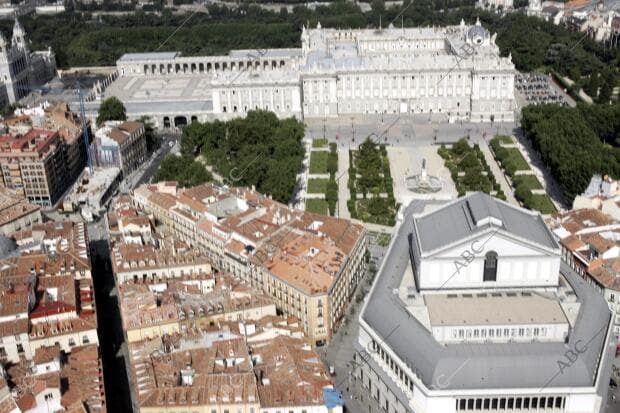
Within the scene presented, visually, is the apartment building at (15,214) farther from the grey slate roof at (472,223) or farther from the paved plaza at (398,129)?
the paved plaza at (398,129)

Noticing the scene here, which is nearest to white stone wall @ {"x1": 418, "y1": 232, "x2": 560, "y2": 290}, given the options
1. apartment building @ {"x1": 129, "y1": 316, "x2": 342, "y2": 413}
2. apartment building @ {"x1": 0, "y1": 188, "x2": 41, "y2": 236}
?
apartment building @ {"x1": 129, "y1": 316, "x2": 342, "y2": 413}

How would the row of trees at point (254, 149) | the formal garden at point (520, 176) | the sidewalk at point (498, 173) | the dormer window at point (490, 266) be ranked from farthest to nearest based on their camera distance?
the row of trees at point (254, 149), the sidewalk at point (498, 173), the formal garden at point (520, 176), the dormer window at point (490, 266)

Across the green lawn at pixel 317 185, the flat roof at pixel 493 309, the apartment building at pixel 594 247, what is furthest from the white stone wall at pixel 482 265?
the green lawn at pixel 317 185

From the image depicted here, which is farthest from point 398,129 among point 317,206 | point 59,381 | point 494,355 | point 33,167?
point 59,381

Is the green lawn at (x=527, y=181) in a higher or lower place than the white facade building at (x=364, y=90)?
lower

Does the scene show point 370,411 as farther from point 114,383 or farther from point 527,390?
point 114,383

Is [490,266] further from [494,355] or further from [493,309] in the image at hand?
[494,355]
